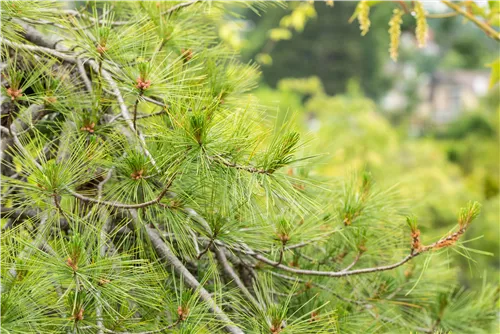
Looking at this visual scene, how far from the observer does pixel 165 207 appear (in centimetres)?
94

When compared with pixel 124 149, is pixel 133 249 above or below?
below

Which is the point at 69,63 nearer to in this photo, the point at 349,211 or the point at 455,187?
the point at 349,211

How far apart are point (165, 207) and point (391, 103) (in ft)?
72.1

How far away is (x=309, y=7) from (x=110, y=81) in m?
1.22

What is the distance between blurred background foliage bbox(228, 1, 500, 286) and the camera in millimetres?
3012

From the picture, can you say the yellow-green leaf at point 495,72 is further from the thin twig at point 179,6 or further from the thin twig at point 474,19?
the thin twig at point 179,6

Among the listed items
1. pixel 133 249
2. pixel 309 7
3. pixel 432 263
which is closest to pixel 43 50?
pixel 133 249

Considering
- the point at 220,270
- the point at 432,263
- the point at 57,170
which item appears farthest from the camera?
the point at 432,263

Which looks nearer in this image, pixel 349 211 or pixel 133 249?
pixel 133 249

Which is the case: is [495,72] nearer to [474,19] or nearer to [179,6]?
[474,19]

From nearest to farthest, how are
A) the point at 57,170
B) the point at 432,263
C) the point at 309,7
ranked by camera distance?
the point at 57,170 < the point at 432,263 < the point at 309,7

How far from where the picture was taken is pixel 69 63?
110 cm

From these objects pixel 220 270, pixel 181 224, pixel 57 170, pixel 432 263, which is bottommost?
pixel 432 263

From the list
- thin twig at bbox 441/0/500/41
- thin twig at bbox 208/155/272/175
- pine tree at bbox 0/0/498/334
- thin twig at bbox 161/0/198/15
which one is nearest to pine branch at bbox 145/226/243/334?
pine tree at bbox 0/0/498/334
